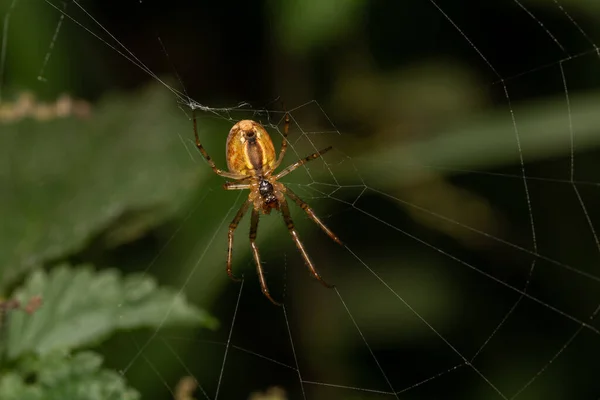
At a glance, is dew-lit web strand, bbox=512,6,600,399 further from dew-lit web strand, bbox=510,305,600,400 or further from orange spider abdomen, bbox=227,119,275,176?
orange spider abdomen, bbox=227,119,275,176

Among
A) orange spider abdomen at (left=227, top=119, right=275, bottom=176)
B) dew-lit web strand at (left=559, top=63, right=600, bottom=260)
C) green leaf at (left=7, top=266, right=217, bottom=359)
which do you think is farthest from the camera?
dew-lit web strand at (left=559, top=63, right=600, bottom=260)

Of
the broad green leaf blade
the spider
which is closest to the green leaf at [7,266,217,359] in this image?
the broad green leaf blade

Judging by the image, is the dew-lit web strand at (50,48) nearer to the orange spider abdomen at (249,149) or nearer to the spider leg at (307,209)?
the orange spider abdomen at (249,149)

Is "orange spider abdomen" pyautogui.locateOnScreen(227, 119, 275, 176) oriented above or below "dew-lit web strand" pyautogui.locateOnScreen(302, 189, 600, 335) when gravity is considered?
above

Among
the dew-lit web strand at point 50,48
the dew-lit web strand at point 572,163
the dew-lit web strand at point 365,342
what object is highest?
the dew-lit web strand at point 50,48

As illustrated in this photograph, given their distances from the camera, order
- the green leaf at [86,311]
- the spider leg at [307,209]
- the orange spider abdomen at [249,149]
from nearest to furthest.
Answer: the green leaf at [86,311], the orange spider abdomen at [249,149], the spider leg at [307,209]

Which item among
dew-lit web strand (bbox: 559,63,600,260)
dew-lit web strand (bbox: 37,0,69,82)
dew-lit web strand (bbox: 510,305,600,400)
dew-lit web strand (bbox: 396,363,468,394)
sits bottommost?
dew-lit web strand (bbox: 510,305,600,400)

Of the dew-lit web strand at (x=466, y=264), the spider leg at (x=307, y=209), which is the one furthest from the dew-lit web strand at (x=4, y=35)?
the dew-lit web strand at (x=466, y=264)

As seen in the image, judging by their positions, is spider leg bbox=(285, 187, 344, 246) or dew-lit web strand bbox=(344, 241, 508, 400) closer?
spider leg bbox=(285, 187, 344, 246)
